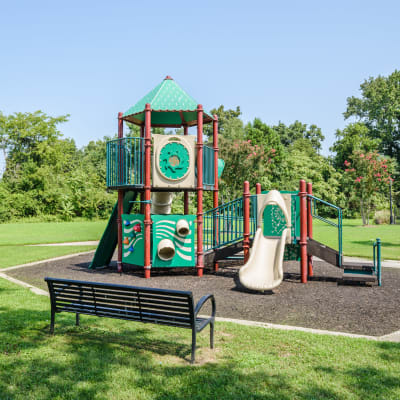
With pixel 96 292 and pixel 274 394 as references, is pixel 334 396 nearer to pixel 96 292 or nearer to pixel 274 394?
pixel 274 394

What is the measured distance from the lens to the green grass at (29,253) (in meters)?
13.7

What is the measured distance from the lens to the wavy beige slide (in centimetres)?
882

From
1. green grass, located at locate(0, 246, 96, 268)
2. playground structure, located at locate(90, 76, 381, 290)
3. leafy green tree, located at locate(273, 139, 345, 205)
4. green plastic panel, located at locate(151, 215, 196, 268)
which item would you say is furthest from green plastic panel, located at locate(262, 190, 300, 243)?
leafy green tree, located at locate(273, 139, 345, 205)

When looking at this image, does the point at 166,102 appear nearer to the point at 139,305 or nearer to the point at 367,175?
the point at 139,305

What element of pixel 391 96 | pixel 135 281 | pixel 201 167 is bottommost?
pixel 135 281

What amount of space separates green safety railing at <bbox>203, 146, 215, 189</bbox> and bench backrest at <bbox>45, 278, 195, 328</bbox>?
6950 mm

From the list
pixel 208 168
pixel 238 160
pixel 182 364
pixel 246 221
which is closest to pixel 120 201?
pixel 208 168

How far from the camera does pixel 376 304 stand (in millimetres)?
7699

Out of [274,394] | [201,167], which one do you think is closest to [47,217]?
[201,167]

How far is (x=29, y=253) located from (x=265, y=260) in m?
10.3

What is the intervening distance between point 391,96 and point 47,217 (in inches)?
1981

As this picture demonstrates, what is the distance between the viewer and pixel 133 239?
11.5 m

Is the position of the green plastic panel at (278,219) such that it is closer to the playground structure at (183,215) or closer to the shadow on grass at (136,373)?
the playground structure at (183,215)

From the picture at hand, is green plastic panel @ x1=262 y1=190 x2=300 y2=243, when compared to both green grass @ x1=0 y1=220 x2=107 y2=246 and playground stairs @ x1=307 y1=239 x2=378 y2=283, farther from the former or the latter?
green grass @ x1=0 y1=220 x2=107 y2=246
